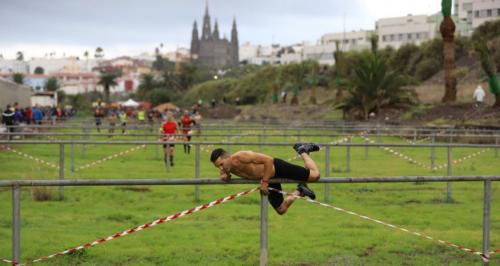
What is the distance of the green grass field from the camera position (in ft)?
27.7

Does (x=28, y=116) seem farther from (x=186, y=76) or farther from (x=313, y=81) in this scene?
(x=186, y=76)

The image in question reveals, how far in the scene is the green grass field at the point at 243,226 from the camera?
8.45 m

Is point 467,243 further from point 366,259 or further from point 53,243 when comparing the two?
point 53,243

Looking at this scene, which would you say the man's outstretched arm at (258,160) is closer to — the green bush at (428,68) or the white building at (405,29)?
the green bush at (428,68)

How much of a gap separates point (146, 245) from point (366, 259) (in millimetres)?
2793

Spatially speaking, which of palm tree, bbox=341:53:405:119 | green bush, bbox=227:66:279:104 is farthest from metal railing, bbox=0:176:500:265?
green bush, bbox=227:66:279:104

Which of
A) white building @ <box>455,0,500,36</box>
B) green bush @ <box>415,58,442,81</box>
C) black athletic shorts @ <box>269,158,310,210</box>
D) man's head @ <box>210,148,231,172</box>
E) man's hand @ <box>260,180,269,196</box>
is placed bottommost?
man's hand @ <box>260,180,269,196</box>

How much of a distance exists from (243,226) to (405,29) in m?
102

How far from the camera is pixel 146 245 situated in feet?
29.7

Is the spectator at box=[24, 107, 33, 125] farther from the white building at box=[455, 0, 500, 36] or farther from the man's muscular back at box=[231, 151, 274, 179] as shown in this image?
the white building at box=[455, 0, 500, 36]

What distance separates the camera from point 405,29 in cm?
10844

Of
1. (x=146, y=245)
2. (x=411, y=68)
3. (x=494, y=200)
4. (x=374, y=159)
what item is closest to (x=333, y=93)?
(x=411, y=68)

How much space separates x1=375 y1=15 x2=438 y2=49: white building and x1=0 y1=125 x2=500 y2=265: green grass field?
94.5m

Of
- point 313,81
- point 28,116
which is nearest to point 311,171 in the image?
point 28,116
